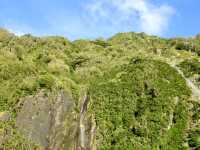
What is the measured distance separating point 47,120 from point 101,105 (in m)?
4.53

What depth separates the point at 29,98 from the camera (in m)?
28.8

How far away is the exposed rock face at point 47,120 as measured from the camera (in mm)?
26797

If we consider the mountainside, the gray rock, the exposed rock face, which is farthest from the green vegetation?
the gray rock

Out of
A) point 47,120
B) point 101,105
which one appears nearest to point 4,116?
point 47,120

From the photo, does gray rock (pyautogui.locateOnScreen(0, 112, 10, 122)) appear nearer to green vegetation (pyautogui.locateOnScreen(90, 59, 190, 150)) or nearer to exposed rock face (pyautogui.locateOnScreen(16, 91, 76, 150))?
exposed rock face (pyautogui.locateOnScreen(16, 91, 76, 150))

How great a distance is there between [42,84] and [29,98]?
1.57 metres

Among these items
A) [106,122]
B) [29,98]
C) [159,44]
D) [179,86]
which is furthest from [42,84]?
[159,44]

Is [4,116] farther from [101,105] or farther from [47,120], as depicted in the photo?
[101,105]

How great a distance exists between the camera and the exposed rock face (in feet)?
87.9

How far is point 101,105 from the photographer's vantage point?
3053cm

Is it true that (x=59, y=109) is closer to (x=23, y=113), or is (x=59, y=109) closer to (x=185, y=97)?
(x=23, y=113)

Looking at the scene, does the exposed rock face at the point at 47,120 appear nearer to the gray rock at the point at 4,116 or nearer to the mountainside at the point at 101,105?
the mountainside at the point at 101,105

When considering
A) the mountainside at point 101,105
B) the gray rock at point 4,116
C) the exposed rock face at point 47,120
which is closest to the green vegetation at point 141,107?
the mountainside at point 101,105

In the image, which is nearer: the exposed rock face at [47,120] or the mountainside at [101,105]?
the exposed rock face at [47,120]
